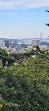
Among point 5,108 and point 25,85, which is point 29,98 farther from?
point 5,108

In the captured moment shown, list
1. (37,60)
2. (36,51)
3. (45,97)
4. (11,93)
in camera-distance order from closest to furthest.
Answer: (11,93) < (45,97) < (37,60) < (36,51)

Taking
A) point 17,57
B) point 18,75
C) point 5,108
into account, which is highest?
point 18,75

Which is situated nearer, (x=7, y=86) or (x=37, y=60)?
(x=7, y=86)

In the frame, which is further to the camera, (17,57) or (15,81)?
(17,57)

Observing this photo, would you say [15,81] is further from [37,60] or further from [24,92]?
[37,60]

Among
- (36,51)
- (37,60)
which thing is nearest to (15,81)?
(37,60)

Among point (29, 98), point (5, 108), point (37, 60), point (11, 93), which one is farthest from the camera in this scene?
point (37, 60)

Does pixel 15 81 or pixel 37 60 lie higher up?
pixel 15 81

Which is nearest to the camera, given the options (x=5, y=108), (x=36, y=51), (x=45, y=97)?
(x=5, y=108)

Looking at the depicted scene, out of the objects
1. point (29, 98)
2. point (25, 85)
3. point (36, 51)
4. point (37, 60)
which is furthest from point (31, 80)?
point (36, 51)
